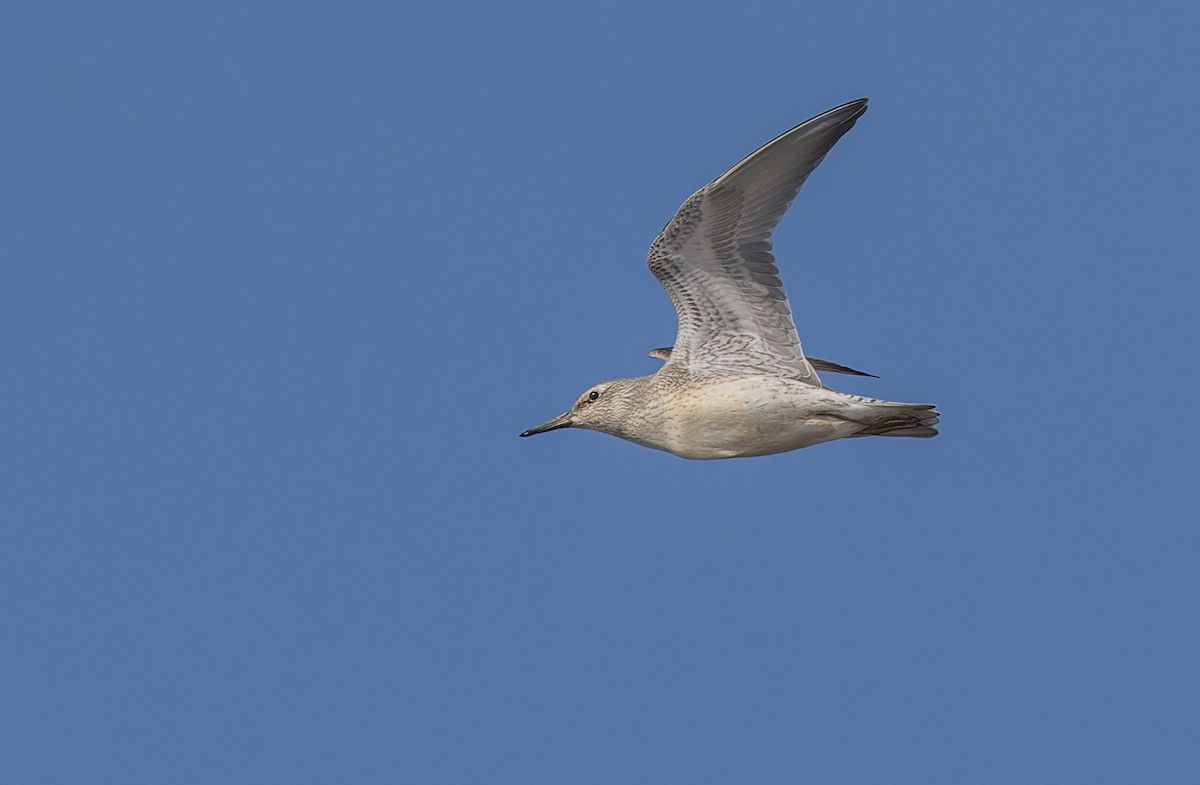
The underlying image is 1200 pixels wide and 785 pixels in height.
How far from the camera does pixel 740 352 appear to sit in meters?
15.2

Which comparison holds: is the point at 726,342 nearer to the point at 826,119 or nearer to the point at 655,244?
the point at 655,244

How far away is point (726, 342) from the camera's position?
1518 cm

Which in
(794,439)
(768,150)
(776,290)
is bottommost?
(794,439)

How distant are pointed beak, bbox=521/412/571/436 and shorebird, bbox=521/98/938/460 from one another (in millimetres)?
1037

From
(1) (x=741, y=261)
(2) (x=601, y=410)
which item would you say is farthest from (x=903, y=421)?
(2) (x=601, y=410)

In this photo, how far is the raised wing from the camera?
14.3 metres

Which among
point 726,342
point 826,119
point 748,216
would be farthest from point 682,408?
point 826,119

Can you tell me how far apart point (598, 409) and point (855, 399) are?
7.64 feet

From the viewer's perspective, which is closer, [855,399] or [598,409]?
[855,399]

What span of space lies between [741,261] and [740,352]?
0.76 meters

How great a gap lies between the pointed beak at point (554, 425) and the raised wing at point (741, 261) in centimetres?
138

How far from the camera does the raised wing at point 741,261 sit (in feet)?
47.0

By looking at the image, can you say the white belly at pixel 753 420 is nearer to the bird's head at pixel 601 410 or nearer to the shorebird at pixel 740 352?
the shorebird at pixel 740 352

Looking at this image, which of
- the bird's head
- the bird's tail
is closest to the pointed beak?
the bird's head
